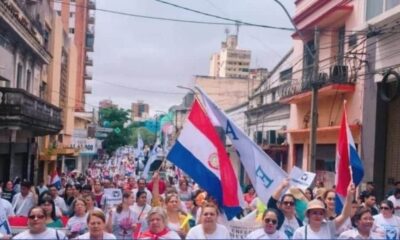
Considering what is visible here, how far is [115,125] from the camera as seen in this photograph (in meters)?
73.3

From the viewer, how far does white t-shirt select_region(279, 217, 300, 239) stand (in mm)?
7934

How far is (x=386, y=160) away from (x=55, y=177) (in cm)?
957

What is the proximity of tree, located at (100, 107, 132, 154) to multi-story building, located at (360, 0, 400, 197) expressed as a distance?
53.0m

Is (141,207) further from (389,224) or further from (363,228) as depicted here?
(363,228)

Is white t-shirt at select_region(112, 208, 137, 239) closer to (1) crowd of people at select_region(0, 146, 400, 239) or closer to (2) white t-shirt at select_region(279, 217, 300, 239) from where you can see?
(1) crowd of people at select_region(0, 146, 400, 239)

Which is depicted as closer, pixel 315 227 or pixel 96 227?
pixel 96 227

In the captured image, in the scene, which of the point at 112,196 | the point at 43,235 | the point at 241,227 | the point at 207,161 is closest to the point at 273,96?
the point at 112,196

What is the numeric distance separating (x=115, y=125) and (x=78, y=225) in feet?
213

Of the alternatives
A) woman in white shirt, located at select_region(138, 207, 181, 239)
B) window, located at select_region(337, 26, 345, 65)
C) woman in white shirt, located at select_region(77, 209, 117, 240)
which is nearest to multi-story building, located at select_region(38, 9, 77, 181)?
window, located at select_region(337, 26, 345, 65)

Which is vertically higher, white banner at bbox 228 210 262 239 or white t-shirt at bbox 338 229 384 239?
white t-shirt at bbox 338 229 384 239

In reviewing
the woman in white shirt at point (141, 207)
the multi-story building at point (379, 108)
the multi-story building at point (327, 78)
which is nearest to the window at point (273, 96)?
the multi-story building at point (327, 78)

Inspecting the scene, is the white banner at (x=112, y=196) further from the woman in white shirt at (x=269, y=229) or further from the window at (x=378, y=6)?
the window at (x=378, y=6)

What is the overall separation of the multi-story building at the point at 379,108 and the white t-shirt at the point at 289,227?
12.6 m

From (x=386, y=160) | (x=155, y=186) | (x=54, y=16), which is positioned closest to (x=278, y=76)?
(x=54, y=16)
